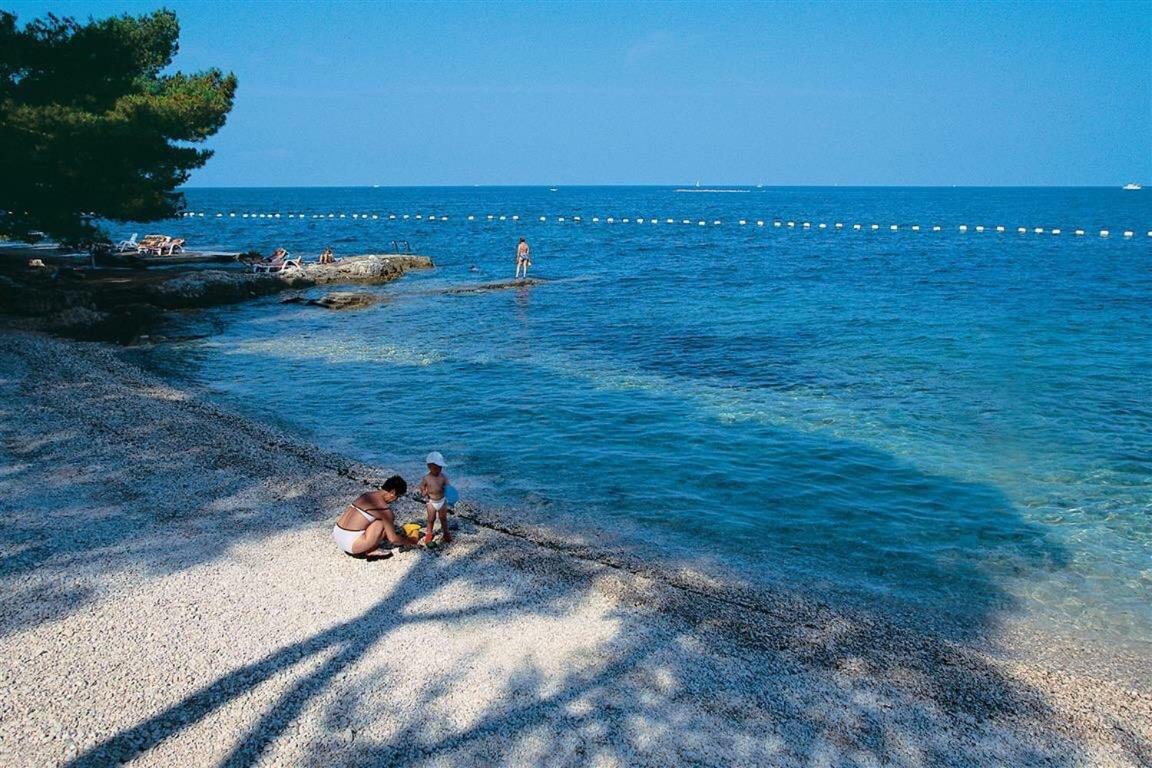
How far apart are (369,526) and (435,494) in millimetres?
996

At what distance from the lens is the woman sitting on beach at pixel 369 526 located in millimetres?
10656

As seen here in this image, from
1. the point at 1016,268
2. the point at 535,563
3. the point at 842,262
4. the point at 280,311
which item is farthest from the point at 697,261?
the point at 535,563

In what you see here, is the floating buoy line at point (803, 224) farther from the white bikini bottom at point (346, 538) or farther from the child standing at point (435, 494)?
the child standing at point (435, 494)

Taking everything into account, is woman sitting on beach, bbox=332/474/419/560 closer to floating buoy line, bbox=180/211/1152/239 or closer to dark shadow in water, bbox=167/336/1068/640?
dark shadow in water, bbox=167/336/1068/640

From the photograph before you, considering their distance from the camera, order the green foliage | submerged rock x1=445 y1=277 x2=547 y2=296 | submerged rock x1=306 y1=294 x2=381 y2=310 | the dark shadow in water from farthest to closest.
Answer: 1. submerged rock x1=445 y1=277 x2=547 y2=296
2. submerged rock x1=306 y1=294 x2=381 y2=310
3. the green foliage
4. the dark shadow in water

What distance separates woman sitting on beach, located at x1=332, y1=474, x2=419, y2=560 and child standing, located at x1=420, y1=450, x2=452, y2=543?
37cm

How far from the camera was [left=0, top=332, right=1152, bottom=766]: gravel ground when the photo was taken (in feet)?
23.5

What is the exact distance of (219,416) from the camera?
18.0m

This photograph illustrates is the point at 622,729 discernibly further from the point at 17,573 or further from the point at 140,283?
the point at 140,283

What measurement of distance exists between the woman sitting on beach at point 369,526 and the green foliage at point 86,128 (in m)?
23.9

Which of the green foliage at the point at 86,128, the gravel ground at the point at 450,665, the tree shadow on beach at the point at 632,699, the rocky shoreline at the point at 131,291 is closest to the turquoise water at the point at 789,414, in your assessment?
the rocky shoreline at the point at 131,291

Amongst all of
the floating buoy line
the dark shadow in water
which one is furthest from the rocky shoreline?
the floating buoy line

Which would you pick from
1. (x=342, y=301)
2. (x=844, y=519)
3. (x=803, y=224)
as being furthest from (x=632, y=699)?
(x=803, y=224)

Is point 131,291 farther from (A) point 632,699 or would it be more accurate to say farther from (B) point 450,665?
(A) point 632,699
